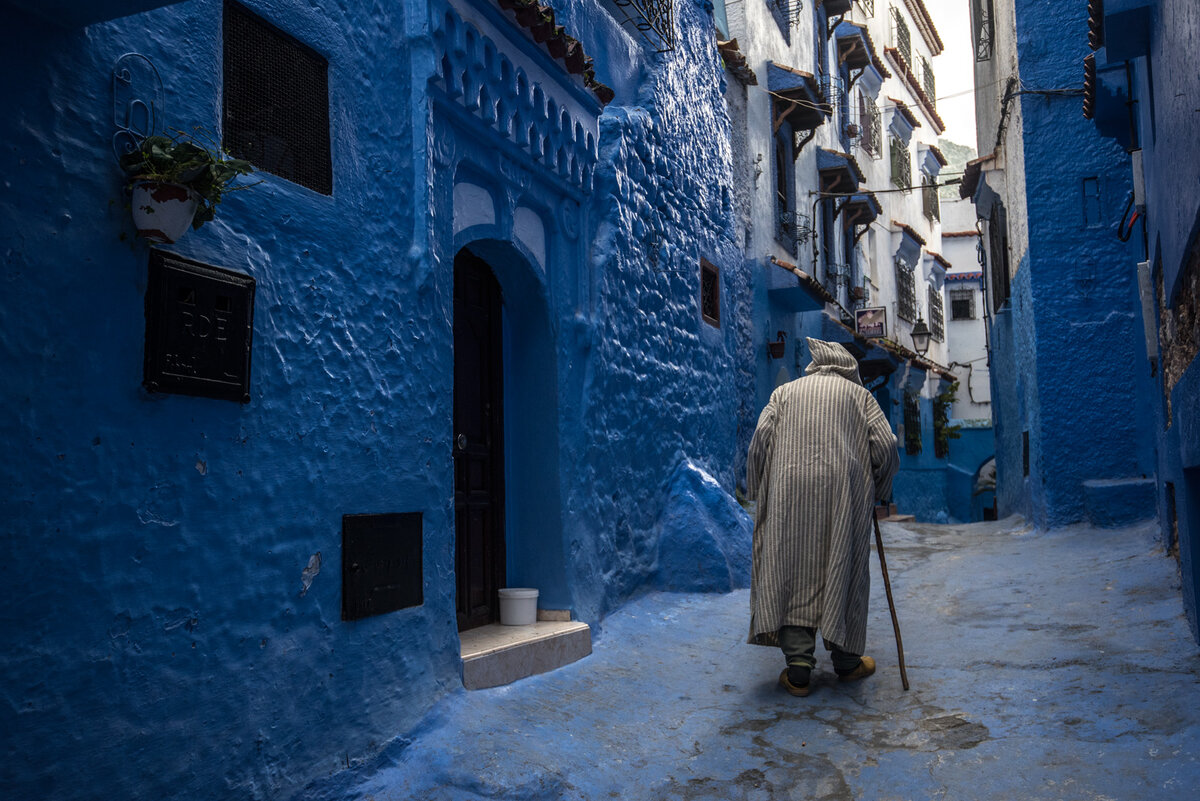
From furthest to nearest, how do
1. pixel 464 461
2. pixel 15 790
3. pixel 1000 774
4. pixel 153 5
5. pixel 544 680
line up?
1. pixel 464 461
2. pixel 544 680
3. pixel 1000 774
4. pixel 153 5
5. pixel 15 790

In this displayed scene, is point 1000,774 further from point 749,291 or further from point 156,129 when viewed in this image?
point 749,291

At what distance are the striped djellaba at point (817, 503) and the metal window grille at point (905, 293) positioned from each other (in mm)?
18017

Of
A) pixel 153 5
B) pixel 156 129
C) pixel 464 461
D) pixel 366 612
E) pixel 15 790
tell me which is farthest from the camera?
pixel 464 461

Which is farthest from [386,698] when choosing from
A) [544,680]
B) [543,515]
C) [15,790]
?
[543,515]

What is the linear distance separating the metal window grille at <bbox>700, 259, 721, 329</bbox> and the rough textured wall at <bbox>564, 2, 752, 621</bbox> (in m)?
0.09

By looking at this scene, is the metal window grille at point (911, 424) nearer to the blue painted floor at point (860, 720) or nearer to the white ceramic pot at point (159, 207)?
the blue painted floor at point (860, 720)

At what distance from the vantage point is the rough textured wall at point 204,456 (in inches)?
109

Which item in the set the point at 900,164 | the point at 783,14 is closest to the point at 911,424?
the point at 900,164

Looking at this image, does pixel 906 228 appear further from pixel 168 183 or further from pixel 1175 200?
pixel 168 183

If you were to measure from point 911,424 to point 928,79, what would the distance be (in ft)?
33.0

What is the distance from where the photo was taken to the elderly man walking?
4859mm

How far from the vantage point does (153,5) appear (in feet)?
9.22

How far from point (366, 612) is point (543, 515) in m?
2.06

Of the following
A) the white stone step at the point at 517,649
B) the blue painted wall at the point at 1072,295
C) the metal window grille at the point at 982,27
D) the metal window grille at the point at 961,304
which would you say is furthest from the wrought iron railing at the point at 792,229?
the metal window grille at the point at 961,304
